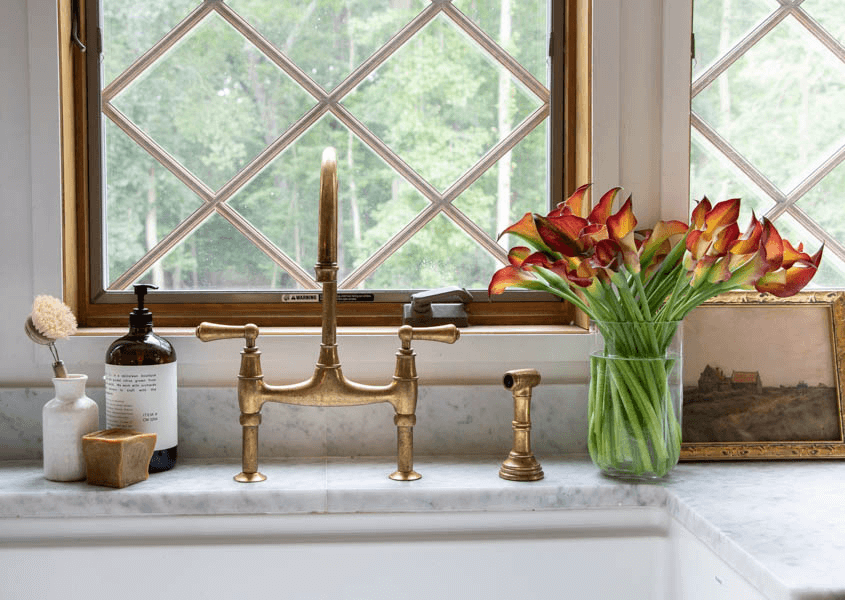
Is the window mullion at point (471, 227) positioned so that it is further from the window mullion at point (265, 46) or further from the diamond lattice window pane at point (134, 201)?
the diamond lattice window pane at point (134, 201)

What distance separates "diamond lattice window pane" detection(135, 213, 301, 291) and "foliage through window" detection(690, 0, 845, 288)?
78 cm

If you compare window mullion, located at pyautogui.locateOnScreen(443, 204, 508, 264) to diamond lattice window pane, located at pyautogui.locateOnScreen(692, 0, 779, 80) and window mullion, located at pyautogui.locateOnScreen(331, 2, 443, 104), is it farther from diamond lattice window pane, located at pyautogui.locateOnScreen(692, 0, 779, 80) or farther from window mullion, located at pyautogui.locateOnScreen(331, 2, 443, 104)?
diamond lattice window pane, located at pyautogui.locateOnScreen(692, 0, 779, 80)

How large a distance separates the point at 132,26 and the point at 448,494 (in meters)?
Answer: 0.94

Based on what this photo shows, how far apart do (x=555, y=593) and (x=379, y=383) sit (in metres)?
0.41

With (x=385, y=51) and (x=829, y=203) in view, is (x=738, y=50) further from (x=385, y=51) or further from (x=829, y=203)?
(x=385, y=51)

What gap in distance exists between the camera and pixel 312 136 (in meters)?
1.39

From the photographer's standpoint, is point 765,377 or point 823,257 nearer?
point 765,377

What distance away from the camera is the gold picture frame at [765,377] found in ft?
4.08

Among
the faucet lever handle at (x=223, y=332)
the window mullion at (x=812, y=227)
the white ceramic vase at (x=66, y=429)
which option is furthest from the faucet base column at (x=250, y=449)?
the window mullion at (x=812, y=227)

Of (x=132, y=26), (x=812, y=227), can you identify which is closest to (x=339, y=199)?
(x=132, y=26)

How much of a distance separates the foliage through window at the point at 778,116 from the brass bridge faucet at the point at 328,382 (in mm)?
636

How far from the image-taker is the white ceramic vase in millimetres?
1109

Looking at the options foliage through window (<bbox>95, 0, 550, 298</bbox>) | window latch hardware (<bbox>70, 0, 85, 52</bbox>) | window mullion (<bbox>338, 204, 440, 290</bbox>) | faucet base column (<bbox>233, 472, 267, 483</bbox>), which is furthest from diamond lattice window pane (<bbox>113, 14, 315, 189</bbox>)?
faucet base column (<bbox>233, 472, 267, 483</bbox>)

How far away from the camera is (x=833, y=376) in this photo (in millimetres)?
1270
